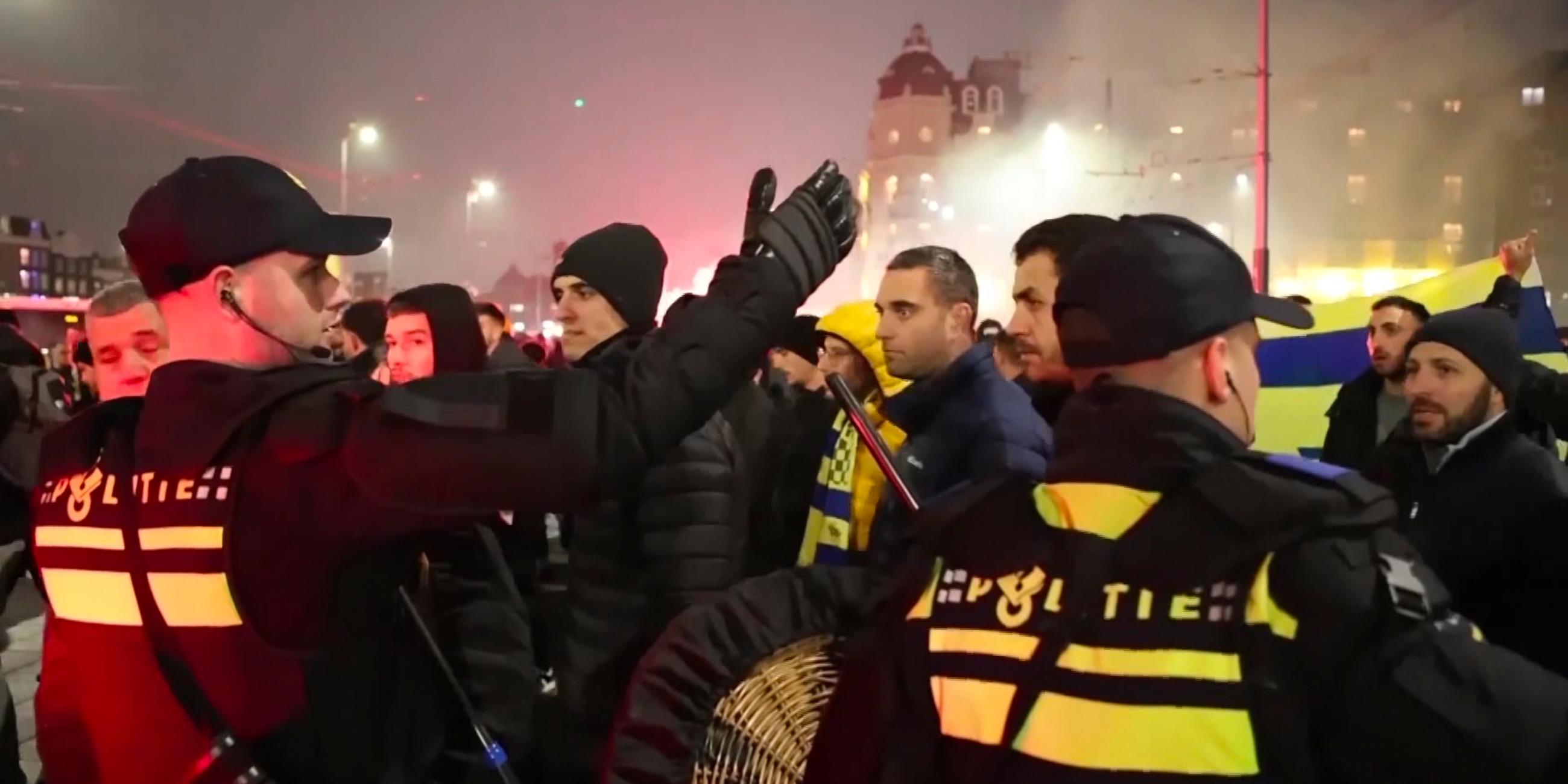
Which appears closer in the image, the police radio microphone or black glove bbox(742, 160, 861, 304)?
black glove bbox(742, 160, 861, 304)

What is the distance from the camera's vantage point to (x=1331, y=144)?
53125 mm

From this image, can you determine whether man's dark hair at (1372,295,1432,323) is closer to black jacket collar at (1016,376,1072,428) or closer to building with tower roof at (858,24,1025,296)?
black jacket collar at (1016,376,1072,428)

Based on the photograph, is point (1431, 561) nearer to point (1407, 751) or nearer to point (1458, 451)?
point (1458, 451)

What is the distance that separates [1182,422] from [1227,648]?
35 centimetres

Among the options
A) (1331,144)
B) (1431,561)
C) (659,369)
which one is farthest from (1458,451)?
(1331,144)

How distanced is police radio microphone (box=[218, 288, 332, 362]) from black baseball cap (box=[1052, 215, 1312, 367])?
1463mm

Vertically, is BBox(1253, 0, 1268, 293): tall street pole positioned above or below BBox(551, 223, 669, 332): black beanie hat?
above

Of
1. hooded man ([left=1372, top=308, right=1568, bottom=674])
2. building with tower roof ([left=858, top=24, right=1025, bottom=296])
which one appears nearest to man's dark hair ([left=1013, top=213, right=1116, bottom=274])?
hooded man ([left=1372, top=308, right=1568, bottom=674])

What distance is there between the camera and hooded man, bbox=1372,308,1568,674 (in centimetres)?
396

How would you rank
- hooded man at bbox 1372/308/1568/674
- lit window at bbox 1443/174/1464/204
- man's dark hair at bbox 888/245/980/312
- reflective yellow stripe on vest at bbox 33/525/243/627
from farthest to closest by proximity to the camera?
lit window at bbox 1443/174/1464/204
man's dark hair at bbox 888/245/980/312
hooded man at bbox 1372/308/1568/674
reflective yellow stripe on vest at bbox 33/525/243/627

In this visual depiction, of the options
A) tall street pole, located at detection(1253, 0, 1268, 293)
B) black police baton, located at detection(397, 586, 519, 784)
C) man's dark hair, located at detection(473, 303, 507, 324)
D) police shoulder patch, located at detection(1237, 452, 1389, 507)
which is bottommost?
black police baton, located at detection(397, 586, 519, 784)

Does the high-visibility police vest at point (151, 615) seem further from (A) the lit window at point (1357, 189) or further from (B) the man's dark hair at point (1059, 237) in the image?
(A) the lit window at point (1357, 189)

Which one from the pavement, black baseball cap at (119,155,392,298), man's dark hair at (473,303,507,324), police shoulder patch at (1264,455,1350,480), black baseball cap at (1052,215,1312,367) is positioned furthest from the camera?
man's dark hair at (473,303,507,324)

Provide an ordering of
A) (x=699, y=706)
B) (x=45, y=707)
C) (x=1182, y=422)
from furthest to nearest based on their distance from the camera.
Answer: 1. (x=45, y=707)
2. (x=699, y=706)
3. (x=1182, y=422)
